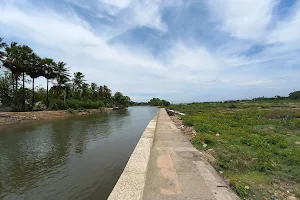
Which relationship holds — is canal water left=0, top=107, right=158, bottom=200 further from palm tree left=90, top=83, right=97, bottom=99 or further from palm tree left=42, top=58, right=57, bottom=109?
palm tree left=90, top=83, right=97, bottom=99

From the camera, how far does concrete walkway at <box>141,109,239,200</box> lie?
12.3ft

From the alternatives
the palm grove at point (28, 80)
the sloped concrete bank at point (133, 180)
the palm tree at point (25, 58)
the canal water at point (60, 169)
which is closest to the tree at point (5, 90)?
the palm grove at point (28, 80)

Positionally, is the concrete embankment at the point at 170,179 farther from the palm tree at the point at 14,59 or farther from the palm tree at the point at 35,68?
the palm tree at the point at 35,68

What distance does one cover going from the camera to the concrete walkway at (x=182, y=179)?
3737mm

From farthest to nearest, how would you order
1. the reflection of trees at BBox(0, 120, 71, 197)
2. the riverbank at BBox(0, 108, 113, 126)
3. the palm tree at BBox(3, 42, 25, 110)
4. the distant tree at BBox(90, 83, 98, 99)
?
the distant tree at BBox(90, 83, 98, 99), the palm tree at BBox(3, 42, 25, 110), the riverbank at BBox(0, 108, 113, 126), the reflection of trees at BBox(0, 120, 71, 197)

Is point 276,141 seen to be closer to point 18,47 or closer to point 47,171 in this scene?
point 47,171

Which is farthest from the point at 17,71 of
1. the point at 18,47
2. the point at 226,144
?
the point at 226,144

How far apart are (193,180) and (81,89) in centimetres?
5356

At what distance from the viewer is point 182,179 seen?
14.6ft

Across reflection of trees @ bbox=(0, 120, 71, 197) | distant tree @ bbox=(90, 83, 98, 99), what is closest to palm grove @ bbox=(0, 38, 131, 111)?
distant tree @ bbox=(90, 83, 98, 99)

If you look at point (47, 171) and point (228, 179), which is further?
point (47, 171)

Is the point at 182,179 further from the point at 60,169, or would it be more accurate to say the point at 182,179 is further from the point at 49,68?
the point at 49,68

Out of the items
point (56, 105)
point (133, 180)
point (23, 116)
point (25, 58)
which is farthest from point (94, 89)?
point (133, 180)

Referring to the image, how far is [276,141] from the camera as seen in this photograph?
821 centimetres
